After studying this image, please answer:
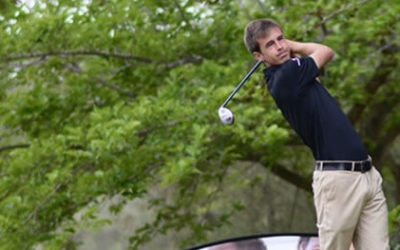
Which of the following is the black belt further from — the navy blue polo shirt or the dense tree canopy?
the dense tree canopy

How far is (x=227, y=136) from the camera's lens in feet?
25.0

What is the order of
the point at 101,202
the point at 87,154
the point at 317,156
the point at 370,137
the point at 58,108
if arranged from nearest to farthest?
1. the point at 317,156
2. the point at 87,154
3. the point at 101,202
4. the point at 58,108
5. the point at 370,137

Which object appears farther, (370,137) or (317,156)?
(370,137)

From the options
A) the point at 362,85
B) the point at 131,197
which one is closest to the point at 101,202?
the point at 131,197

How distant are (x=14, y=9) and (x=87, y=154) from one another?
4.85ft

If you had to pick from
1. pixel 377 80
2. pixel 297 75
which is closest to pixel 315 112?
pixel 297 75

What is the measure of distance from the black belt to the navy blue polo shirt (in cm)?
2

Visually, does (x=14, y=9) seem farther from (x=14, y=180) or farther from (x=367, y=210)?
(x=367, y=210)

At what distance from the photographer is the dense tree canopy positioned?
7.12 m

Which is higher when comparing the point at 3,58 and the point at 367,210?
the point at 367,210

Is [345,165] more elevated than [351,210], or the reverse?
[345,165]

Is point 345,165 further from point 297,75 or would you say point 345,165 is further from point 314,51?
point 314,51

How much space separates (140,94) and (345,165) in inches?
176

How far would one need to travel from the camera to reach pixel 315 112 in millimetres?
4113
